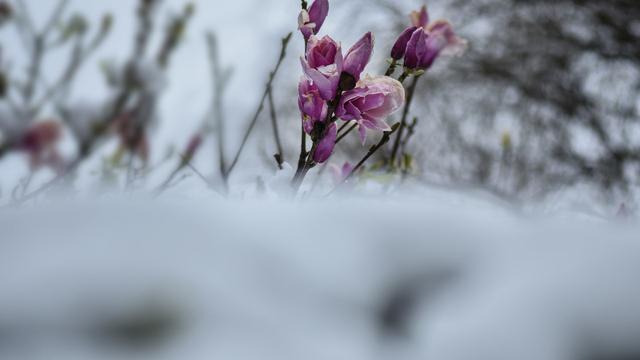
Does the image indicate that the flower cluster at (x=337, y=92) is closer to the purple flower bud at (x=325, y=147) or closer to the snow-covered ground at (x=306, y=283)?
the purple flower bud at (x=325, y=147)

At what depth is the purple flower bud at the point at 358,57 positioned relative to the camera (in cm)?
59

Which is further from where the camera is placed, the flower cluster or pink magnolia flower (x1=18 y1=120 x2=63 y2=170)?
pink magnolia flower (x1=18 y1=120 x2=63 y2=170)

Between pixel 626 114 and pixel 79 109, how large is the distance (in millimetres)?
4658

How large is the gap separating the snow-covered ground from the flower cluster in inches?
13.4

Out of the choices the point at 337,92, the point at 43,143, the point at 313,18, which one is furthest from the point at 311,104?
the point at 43,143

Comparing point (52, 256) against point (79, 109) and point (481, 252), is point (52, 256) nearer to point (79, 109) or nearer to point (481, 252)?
point (481, 252)

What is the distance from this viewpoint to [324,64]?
0.61 metres

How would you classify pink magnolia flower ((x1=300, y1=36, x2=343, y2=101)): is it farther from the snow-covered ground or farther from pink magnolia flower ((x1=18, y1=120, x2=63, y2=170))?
pink magnolia flower ((x1=18, y1=120, x2=63, y2=170))

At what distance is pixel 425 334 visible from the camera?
25cm

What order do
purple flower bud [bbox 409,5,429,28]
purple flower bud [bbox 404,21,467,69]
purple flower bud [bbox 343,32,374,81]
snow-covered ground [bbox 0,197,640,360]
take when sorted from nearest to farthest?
snow-covered ground [bbox 0,197,640,360]
purple flower bud [bbox 343,32,374,81]
purple flower bud [bbox 404,21,467,69]
purple flower bud [bbox 409,5,429,28]

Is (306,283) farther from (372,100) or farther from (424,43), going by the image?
(424,43)

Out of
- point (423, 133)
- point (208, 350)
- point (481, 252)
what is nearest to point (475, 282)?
point (481, 252)

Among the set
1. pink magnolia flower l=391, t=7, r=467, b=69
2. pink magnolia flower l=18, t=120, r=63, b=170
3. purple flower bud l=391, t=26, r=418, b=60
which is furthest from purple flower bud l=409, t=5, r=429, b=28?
pink magnolia flower l=18, t=120, r=63, b=170

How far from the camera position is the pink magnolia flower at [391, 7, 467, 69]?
713 mm
